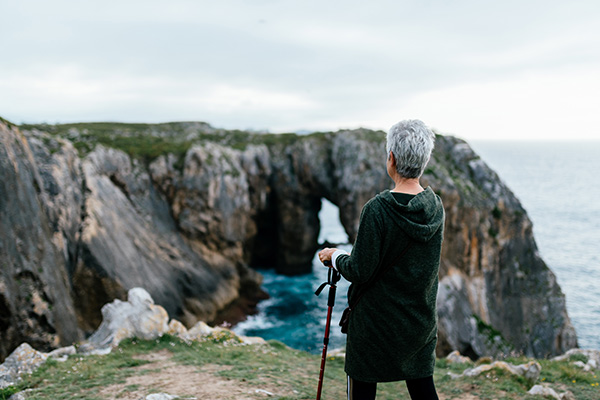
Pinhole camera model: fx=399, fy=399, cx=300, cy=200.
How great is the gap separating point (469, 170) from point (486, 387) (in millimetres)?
24445

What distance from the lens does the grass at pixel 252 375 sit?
283 inches

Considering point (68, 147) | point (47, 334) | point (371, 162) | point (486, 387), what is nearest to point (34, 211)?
point (47, 334)

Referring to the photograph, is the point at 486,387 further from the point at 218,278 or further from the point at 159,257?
the point at 218,278

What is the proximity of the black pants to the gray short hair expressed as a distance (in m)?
1.96

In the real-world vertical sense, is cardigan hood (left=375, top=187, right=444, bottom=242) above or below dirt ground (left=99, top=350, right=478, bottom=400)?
above

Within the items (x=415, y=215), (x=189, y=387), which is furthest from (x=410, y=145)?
(x=189, y=387)

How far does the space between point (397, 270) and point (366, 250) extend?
0.35 m

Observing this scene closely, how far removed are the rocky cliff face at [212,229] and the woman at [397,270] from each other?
12604 millimetres

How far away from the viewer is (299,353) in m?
11.6

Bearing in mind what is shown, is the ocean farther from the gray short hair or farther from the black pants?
the gray short hair

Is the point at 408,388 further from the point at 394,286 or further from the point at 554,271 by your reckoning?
the point at 554,271

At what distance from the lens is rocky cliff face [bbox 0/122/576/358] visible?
14.0 meters

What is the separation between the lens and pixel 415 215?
3398mm

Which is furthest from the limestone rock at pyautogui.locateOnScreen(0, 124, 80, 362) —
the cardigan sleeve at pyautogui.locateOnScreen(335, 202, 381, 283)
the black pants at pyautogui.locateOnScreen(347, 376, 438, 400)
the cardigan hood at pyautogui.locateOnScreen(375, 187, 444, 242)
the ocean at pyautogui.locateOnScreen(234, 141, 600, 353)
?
the cardigan hood at pyautogui.locateOnScreen(375, 187, 444, 242)
